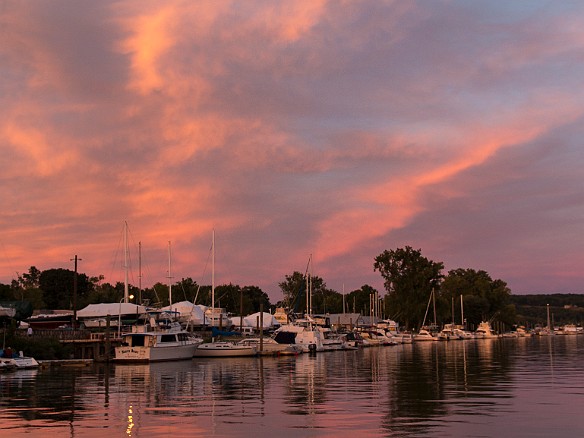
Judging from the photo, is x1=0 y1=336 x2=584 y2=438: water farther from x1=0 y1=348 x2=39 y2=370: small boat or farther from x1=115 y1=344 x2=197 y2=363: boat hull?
x1=115 y1=344 x2=197 y2=363: boat hull

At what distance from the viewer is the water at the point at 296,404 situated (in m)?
25.3

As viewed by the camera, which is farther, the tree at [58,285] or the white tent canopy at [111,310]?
the tree at [58,285]

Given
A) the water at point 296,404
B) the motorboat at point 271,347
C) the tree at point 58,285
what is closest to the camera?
the water at point 296,404

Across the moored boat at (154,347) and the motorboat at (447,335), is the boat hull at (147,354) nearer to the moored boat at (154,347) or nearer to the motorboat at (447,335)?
the moored boat at (154,347)

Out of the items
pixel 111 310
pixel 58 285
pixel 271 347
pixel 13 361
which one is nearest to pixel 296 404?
pixel 13 361

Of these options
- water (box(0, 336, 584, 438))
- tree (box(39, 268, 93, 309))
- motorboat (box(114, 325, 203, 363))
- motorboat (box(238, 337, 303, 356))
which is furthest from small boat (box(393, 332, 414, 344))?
water (box(0, 336, 584, 438))

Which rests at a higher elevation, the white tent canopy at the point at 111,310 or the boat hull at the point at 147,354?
the white tent canopy at the point at 111,310

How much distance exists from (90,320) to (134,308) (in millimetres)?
7552

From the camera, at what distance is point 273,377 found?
169 feet

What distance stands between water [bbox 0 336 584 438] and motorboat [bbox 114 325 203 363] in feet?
52.5

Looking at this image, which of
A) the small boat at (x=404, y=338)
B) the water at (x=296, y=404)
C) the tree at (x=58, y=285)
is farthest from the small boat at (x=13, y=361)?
the tree at (x=58, y=285)

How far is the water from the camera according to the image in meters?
25.3

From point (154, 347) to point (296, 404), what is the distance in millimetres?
41363

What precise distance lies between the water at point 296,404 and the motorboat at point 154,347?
16.0m
